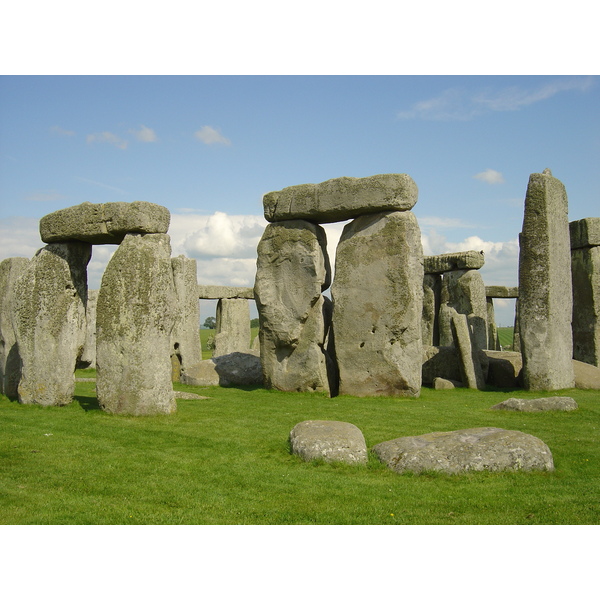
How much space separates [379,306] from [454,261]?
29.7 ft

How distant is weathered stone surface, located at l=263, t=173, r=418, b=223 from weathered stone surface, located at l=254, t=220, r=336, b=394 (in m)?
0.32

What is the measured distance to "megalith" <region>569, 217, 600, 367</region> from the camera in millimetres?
16188

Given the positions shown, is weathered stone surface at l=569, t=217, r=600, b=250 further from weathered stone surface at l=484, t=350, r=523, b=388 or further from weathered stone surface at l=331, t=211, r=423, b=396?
weathered stone surface at l=331, t=211, r=423, b=396

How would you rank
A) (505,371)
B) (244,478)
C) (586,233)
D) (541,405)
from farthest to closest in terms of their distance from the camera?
(586,233)
(505,371)
(541,405)
(244,478)

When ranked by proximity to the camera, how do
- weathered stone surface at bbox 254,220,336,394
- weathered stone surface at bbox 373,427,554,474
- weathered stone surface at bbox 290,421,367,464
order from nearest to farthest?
weathered stone surface at bbox 373,427,554,474 < weathered stone surface at bbox 290,421,367,464 < weathered stone surface at bbox 254,220,336,394

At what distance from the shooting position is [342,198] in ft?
42.6

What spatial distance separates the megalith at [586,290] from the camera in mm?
16188

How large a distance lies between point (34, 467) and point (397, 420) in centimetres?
503

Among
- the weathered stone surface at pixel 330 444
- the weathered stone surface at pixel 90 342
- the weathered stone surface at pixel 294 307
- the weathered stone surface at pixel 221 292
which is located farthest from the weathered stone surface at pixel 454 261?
the weathered stone surface at pixel 330 444

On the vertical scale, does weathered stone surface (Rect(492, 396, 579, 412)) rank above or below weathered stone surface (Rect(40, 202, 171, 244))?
below

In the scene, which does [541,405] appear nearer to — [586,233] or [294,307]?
[294,307]

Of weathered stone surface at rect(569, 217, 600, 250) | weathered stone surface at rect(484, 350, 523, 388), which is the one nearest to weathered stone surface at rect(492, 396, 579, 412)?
weathered stone surface at rect(484, 350, 523, 388)

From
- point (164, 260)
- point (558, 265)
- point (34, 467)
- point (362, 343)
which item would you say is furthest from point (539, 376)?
point (34, 467)

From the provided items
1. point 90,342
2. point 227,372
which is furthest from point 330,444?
point 90,342
